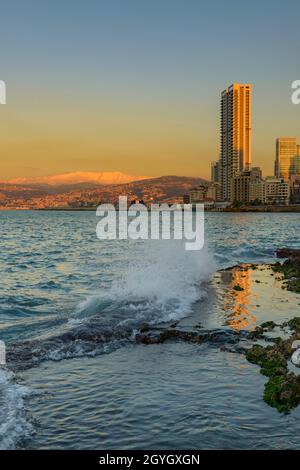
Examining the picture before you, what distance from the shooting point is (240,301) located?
2072 centimetres

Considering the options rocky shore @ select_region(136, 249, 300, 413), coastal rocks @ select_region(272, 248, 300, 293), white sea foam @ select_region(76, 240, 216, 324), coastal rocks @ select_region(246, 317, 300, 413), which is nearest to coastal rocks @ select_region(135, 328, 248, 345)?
rocky shore @ select_region(136, 249, 300, 413)

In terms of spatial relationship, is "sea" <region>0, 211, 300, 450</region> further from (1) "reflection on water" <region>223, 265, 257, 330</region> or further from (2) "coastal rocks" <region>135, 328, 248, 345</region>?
(2) "coastal rocks" <region>135, 328, 248, 345</region>

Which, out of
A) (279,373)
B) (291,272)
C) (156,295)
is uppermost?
(279,373)

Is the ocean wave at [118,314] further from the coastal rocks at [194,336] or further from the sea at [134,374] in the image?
the coastal rocks at [194,336]

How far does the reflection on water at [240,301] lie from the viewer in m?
16.4

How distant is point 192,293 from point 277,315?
5.64m

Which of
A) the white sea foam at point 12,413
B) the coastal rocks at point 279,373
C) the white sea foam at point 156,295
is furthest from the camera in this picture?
the white sea foam at point 156,295

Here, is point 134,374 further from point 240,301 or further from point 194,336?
point 240,301

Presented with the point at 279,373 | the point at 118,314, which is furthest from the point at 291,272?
the point at 279,373

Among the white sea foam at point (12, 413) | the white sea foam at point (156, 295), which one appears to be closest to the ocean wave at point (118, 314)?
the white sea foam at point (156, 295)

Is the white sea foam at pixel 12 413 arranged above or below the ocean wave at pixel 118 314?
above

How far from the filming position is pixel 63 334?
1498cm
